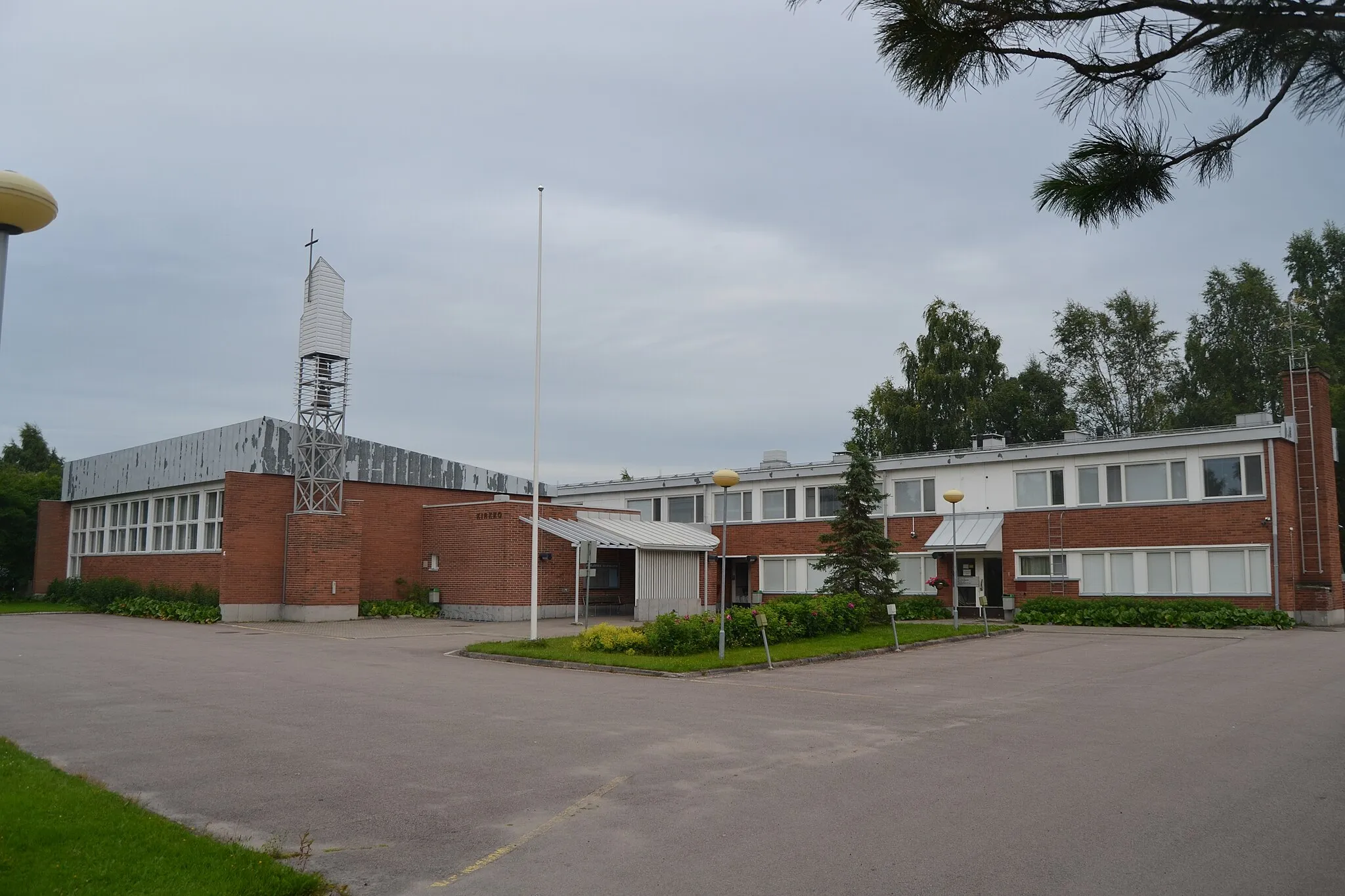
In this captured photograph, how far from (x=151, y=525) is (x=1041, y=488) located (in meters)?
32.4

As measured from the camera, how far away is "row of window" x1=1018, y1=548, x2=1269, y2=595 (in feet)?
100

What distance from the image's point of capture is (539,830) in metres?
7.39

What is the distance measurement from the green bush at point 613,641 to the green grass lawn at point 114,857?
13350 millimetres

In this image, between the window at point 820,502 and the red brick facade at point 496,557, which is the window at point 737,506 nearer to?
the window at point 820,502

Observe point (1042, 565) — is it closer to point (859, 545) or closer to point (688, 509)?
point (859, 545)

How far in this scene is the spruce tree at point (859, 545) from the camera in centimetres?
2903

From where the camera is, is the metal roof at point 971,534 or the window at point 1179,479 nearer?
→ the window at point 1179,479

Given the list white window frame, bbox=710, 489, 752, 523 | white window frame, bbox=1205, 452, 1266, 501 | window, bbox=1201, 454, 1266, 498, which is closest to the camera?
white window frame, bbox=1205, 452, 1266, 501

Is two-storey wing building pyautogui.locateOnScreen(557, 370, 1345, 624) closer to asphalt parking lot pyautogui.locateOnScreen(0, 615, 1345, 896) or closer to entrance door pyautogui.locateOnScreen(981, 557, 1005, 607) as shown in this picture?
entrance door pyautogui.locateOnScreen(981, 557, 1005, 607)

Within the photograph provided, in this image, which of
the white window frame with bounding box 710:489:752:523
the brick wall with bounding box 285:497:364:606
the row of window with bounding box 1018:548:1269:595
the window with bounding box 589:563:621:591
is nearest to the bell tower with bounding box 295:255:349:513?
the brick wall with bounding box 285:497:364:606

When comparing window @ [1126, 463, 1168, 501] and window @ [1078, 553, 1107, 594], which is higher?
window @ [1126, 463, 1168, 501]

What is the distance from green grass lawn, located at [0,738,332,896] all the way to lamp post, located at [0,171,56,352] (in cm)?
322

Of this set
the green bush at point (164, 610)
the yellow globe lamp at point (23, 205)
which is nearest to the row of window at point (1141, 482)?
the green bush at point (164, 610)

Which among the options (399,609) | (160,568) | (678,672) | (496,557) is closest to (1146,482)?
(496,557)
